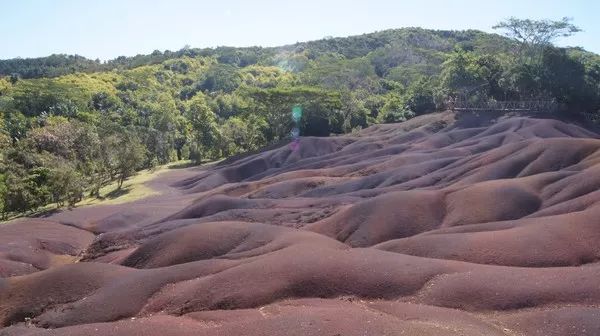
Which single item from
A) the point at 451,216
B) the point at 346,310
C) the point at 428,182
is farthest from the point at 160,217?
the point at 346,310

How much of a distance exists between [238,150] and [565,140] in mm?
54155

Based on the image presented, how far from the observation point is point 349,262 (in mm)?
23094

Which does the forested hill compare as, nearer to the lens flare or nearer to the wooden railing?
the wooden railing

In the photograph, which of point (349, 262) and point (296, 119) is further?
point (296, 119)

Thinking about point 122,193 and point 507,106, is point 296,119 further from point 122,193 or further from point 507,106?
point 122,193

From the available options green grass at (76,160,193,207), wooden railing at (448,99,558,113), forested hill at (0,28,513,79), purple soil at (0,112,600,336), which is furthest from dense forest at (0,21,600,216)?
forested hill at (0,28,513,79)

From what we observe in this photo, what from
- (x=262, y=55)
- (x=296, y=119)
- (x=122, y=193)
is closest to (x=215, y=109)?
(x=296, y=119)

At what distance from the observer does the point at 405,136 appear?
7100cm

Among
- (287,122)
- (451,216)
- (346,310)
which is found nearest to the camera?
(346,310)

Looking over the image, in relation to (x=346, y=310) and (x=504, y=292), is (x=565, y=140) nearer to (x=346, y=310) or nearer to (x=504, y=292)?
(x=504, y=292)

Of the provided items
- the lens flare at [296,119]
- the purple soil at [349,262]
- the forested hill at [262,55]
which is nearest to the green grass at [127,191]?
the purple soil at [349,262]

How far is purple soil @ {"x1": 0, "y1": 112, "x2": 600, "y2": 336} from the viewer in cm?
1880

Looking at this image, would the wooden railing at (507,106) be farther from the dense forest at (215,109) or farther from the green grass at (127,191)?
the green grass at (127,191)

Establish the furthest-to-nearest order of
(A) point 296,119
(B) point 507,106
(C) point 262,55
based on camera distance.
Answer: (C) point 262,55 < (A) point 296,119 < (B) point 507,106
